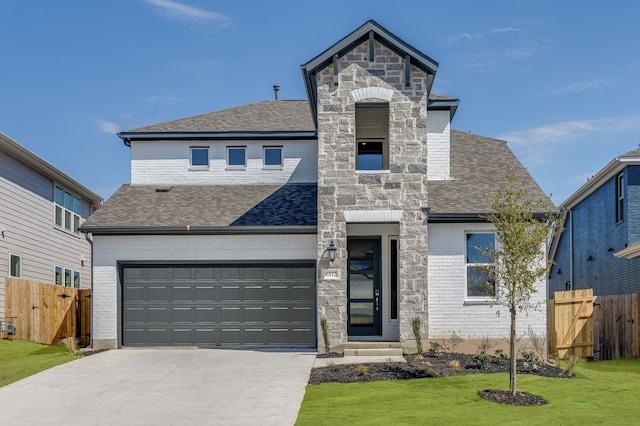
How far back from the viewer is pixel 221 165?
21062 mm

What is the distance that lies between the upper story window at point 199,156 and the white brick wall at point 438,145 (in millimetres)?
7148

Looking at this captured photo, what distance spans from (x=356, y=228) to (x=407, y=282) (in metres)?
2.35

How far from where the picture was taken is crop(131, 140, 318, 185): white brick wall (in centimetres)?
2095

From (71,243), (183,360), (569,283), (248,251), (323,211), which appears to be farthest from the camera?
(569,283)

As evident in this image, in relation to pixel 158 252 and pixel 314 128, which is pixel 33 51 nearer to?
pixel 158 252

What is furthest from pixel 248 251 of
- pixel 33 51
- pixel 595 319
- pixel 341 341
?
pixel 595 319

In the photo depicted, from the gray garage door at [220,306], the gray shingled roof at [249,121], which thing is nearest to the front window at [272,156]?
the gray shingled roof at [249,121]

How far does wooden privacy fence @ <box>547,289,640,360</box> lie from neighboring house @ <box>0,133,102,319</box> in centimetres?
1437

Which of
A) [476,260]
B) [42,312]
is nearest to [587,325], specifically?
[476,260]

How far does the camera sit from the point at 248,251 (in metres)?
17.9

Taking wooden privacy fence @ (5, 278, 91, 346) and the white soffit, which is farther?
wooden privacy fence @ (5, 278, 91, 346)

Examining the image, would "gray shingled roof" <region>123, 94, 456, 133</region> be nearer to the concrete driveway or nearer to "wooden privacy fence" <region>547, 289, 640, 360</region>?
"wooden privacy fence" <region>547, 289, 640, 360</region>

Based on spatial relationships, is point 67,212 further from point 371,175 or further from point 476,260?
point 476,260

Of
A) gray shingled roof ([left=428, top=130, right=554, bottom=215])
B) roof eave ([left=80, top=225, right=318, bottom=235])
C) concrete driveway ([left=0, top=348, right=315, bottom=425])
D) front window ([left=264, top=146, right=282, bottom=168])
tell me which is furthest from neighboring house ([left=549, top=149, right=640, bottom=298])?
concrete driveway ([left=0, top=348, right=315, bottom=425])
